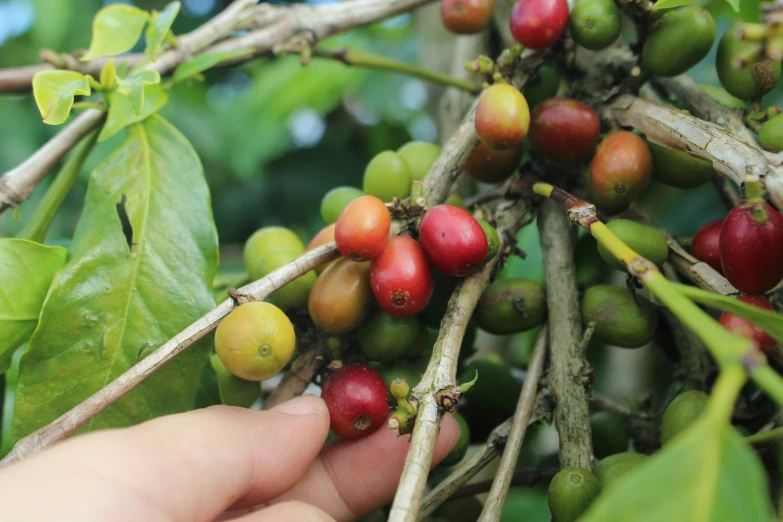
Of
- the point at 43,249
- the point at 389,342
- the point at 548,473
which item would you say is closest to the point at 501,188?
the point at 389,342

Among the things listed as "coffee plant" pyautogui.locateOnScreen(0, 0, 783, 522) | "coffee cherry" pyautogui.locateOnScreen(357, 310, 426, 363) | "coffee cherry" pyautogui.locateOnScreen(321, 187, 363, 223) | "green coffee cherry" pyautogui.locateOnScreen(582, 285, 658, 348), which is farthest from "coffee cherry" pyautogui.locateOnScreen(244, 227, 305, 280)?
"green coffee cherry" pyautogui.locateOnScreen(582, 285, 658, 348)

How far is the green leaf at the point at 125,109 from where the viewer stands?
3.98ft

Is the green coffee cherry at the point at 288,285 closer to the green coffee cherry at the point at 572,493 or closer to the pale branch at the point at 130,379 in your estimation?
the pale branch at the point at 130,379

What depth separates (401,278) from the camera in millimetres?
1053

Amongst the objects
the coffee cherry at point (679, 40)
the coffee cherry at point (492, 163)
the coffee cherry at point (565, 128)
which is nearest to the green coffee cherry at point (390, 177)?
the coffee cherry at point (492, 163)

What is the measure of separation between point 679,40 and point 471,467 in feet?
2.68

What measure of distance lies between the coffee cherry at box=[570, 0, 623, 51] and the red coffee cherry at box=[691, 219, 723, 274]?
397 millimetres

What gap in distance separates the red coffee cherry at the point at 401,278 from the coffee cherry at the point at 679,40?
1.89 ft

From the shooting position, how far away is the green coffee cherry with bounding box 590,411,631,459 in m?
1.30

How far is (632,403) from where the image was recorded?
5.04 feet

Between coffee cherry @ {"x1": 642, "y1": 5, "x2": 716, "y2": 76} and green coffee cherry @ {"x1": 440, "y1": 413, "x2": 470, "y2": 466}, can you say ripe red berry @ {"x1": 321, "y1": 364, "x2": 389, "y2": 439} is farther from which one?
coffee cherry @ {"x1": 642, "y1": 5, "x2": 716, "y2": 76}

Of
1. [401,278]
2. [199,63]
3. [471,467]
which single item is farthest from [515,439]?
[199,63]

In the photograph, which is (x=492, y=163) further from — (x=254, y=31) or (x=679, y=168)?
(x=254, y=31)

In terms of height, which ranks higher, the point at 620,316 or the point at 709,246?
the point at 709,246
